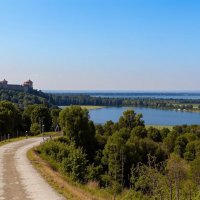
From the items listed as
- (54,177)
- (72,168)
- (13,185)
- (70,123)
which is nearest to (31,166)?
(72,168)

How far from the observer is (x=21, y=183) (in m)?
22.1

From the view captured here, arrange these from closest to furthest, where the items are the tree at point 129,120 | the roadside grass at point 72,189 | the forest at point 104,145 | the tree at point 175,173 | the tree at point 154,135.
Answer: the tree at point 175,173 → the roadside grass at point 72,189 → the forest at point 104,145 → the tree at point 154,135 → the tree at point 129,120

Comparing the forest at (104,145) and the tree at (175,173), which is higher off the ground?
the tree at (175,173)

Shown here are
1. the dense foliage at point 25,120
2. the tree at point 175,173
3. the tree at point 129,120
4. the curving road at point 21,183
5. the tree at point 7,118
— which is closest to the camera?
the tree at point 175,173

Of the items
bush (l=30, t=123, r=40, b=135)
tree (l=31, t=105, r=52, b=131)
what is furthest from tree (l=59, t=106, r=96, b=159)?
tree (l=31, t=105, r=52, b=131)

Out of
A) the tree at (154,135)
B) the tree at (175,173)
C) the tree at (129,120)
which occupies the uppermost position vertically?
the tree at (175,173)

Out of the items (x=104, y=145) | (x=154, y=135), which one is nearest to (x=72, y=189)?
(x=104, y=145)

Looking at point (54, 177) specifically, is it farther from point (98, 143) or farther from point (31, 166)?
point (98, 143)

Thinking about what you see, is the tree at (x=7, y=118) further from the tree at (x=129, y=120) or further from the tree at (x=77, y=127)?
the tree at (x=129, y=120)

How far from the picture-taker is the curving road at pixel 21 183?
1908cm

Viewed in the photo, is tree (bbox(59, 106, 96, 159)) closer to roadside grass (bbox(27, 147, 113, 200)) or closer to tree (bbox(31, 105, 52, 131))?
tree (bbox(31, 105, 52, 131))

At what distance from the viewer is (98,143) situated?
68.7 m

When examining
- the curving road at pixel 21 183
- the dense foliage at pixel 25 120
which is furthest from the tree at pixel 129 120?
the curving road at pixel 21 183

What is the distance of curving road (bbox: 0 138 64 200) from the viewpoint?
19084 mm
